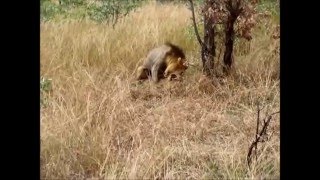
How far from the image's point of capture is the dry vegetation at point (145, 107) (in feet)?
9.18

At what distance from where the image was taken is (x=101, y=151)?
2840 mm

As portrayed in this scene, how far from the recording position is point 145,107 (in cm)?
314

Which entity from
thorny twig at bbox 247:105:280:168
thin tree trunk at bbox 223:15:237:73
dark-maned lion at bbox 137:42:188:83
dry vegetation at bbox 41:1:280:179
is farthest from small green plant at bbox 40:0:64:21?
thorny twig at bbox 247:105:280:168

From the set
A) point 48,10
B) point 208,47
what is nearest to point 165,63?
point 208,47

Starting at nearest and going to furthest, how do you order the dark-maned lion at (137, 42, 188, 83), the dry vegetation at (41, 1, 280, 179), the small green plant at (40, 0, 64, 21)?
the dry vegetation at (41, 1, 280, 179)
the small green plant at (40, 0, 64, 21)
the dark-maned lion at (137, 42, 188, 83)

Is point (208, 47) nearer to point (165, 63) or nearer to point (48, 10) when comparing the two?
point (165, 63)

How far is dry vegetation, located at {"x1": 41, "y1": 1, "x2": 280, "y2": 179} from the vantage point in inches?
110

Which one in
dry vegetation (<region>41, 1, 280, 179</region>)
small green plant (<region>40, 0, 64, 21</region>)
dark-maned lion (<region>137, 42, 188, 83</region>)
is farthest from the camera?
dark-maned lion (<region>137, 42, 188, 83</region>)

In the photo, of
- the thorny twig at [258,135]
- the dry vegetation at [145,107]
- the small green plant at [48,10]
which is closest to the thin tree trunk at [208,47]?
the dry vegetation at [145,107]

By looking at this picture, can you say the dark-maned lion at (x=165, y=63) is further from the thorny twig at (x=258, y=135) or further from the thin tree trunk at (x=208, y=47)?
the thorny twig at (x=258, y=135)

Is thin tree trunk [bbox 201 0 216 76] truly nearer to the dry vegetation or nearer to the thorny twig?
the dry vegetation
